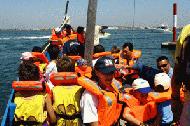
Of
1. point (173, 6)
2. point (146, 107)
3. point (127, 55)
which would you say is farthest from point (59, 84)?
point (173, 6)

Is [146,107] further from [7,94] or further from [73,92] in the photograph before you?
[7,94]

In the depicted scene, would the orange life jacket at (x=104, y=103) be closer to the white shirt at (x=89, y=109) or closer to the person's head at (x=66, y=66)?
the white shirt at (x=89, y=109)

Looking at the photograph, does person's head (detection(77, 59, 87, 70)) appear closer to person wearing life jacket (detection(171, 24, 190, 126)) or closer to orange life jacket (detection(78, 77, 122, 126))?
orange life jacket (detection(78, 77, 122, 126))

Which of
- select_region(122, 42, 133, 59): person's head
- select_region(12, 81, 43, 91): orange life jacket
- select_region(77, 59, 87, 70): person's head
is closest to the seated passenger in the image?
select_region(12, 81, 43, 91): orange life jacket

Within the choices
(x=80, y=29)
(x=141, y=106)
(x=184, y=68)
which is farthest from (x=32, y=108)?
(x=80, y=29)

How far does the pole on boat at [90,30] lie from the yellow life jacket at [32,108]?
4.20 meters

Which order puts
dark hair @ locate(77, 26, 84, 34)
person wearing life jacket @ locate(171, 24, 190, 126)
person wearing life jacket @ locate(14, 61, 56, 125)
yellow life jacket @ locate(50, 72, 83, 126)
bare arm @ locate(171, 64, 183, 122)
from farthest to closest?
dark hair @ locate(77, 26, 84, 34), person wearing life jacket @ locate(14, 61, 56, 125), yellow life jacket @ locate(50, 72, 83, 126), bare arm @ locate(171, 64, 183, 122), person wearing life jacket @ locate(171, 24, 190, 126)

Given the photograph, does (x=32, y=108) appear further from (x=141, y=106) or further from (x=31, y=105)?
(x=141, y=106)

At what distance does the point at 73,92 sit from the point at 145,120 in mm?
1457

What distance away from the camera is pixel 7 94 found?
15859 mm

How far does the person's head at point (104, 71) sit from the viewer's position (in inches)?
159

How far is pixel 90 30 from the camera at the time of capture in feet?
29.5

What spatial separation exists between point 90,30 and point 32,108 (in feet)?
15.0

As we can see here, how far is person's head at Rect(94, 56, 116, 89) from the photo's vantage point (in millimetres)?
4035
